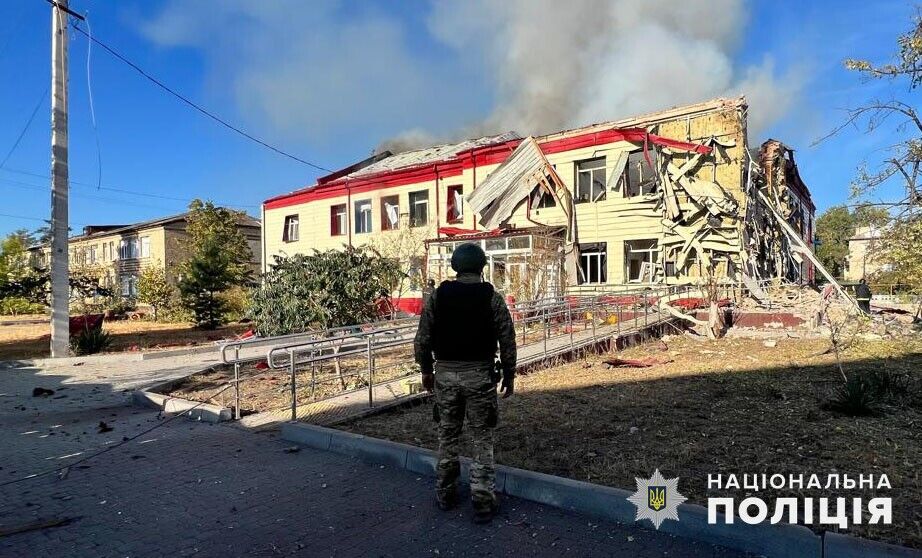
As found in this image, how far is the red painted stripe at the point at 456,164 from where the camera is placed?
17344mm

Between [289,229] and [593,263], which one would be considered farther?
[289,229]

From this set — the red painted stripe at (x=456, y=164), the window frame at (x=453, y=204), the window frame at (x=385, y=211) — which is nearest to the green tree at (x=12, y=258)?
the red painted stripe at (x=456, y=164)

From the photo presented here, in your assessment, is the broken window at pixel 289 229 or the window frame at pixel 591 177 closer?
the window frame at pixel 591 177

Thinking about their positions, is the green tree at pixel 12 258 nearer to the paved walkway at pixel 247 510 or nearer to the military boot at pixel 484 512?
the paved walkway at pixel 247 510

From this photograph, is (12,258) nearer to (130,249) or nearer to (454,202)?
(130,249)

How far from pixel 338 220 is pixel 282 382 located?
1923 cm

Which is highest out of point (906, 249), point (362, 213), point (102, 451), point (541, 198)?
point (362, 213)

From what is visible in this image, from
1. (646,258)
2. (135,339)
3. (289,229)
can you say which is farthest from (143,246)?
(646,258)

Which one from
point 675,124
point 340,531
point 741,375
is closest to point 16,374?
point 340,531

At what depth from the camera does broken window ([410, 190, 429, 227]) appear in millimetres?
23806

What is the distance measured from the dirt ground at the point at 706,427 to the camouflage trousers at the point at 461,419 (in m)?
0.84

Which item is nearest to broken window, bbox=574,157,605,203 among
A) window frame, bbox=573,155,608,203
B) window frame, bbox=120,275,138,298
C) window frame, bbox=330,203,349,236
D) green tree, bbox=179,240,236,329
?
window frame, bbox=573,155,608,203

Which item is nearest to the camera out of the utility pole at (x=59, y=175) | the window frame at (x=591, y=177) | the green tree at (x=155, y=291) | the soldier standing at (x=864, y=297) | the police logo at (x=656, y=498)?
the police logo at (x=656, y=498)

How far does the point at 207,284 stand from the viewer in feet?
68.3
